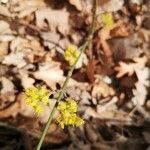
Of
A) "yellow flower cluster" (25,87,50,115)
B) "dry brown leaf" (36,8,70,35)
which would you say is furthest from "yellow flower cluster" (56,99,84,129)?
"dry brown leaf" (36,8,70,35)

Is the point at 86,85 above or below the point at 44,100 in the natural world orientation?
below

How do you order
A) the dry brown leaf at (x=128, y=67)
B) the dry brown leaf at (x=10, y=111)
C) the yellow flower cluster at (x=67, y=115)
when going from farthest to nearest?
the dry brown leaf at (x=128, y=67), the dry brown leaf at (x=10, y=111), the yellow flower cluster at (x=67, y=115)

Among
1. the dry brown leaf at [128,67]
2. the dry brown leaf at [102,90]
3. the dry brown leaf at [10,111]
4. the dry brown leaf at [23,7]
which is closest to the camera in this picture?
the dry brown leaf at [10,111]

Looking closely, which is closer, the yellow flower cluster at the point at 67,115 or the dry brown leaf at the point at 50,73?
the yellow flower cluster at the point at 67,115

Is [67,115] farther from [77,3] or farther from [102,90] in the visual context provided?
[77,3]

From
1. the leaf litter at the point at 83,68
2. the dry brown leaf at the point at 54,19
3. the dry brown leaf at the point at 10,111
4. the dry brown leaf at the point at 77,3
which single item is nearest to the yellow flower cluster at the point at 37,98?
the leaf litter at the point at 83,68

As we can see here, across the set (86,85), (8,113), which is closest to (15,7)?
(86,85)

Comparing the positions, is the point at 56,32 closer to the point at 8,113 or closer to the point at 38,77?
the point at 38,77

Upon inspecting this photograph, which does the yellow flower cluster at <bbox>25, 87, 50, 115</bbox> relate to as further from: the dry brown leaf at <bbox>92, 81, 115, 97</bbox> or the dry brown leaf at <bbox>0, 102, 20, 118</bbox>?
the dry brown leaf at <bbox>92, 81, 115, 97</bbox>

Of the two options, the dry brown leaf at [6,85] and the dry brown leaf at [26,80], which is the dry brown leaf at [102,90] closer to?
the dry brown leaf at [26,80]

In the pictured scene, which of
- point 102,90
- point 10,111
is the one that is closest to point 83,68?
point 102,90

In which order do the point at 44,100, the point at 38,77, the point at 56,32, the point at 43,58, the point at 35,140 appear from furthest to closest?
1. the point at 56,32
2. the point at 43,58
3. the point at 38,77
4. the point at 35,140
5. the point at 44,100
